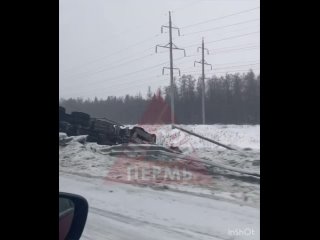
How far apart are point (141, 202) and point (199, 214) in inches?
55.1

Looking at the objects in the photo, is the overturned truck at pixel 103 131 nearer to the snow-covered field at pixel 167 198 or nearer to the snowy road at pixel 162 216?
the snow-covered field at pixel 167 198

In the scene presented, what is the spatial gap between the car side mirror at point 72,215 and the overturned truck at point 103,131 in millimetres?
15185

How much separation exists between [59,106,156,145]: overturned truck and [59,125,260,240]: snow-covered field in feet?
11.7

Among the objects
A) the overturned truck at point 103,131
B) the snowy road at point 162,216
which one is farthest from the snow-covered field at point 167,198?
the overturned truck at point 103,131

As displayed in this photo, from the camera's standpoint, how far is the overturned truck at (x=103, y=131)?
17.7m

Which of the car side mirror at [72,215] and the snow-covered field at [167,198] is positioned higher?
the car side mirror at [72,215]

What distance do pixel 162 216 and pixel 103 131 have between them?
38.5 feet

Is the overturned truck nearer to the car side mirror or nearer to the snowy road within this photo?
the snowy road

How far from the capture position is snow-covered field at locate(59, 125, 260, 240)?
567 cm
